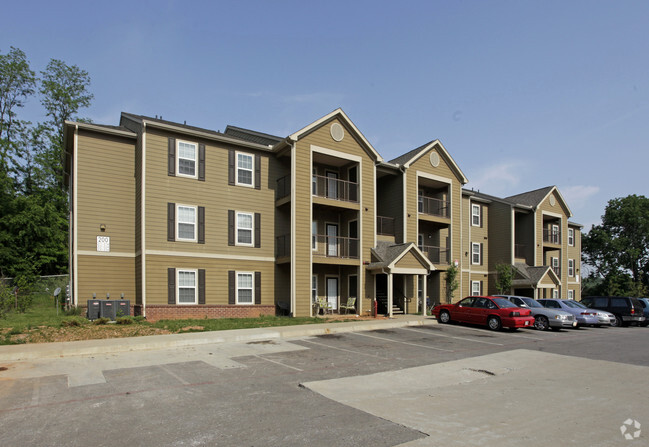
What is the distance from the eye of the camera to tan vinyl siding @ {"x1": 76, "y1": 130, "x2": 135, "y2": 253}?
780 inches

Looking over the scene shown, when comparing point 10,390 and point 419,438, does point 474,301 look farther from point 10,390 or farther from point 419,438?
point 10,390

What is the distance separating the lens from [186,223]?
21000 millimetres

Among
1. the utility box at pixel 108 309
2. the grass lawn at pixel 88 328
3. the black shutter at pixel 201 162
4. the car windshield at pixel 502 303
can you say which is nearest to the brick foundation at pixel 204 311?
the grass lawn at pixel 88 328

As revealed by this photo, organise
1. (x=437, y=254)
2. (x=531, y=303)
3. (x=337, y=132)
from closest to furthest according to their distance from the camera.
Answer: (x=531, y=303) → (x=337, y=132) → (x=437, y=254)

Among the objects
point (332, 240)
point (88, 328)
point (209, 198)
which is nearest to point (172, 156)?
point (209, 198)

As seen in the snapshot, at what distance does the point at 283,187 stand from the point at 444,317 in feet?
33.8

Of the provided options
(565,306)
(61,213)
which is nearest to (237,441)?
(565,306)

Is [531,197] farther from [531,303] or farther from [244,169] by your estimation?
[244,169]

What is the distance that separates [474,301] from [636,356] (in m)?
7.77

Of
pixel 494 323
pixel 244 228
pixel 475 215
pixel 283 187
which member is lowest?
pixel 494 323

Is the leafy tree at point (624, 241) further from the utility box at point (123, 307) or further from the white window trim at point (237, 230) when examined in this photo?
the utility box at point (123, 307)

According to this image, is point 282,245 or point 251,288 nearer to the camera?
point 251,288

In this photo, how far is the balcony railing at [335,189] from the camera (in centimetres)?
2481

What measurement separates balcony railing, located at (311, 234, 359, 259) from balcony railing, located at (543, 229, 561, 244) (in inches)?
840
